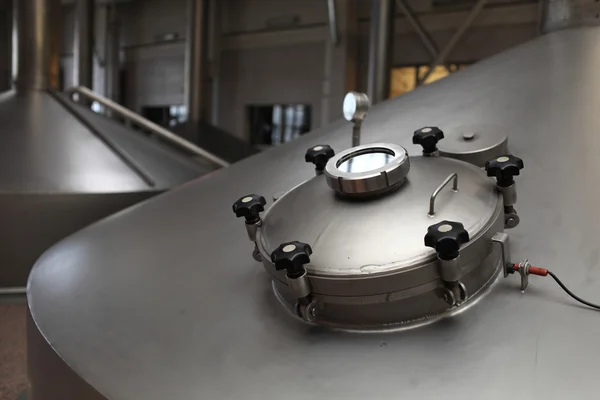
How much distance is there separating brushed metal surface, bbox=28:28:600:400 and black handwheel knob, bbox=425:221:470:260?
121mm

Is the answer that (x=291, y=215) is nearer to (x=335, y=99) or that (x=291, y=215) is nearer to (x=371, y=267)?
(x=371, y=267)

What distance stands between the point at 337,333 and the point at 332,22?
560cm

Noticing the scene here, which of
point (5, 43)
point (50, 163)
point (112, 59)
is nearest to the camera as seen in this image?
point (50, 163)

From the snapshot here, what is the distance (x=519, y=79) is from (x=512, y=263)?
68 centimetres

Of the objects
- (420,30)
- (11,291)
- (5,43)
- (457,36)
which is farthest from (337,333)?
(5,43)

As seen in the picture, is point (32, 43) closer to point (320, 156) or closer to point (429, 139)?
point (320, 156)

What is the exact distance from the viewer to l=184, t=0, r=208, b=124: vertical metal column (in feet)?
18.6

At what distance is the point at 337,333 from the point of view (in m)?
0.77

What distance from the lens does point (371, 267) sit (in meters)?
0.73

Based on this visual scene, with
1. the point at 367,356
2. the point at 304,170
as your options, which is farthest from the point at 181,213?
the point at 367,356

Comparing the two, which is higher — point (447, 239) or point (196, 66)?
point (196, 66)

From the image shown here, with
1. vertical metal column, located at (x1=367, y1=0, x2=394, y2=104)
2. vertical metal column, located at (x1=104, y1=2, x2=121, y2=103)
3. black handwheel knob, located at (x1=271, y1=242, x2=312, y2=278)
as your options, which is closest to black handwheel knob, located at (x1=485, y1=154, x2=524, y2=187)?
black handwheel knob, located at (x1=271, y1=242, x2=312, y2=278)

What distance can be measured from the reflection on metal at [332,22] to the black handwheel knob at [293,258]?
543 centimetres

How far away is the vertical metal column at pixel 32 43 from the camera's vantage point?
281 cm
